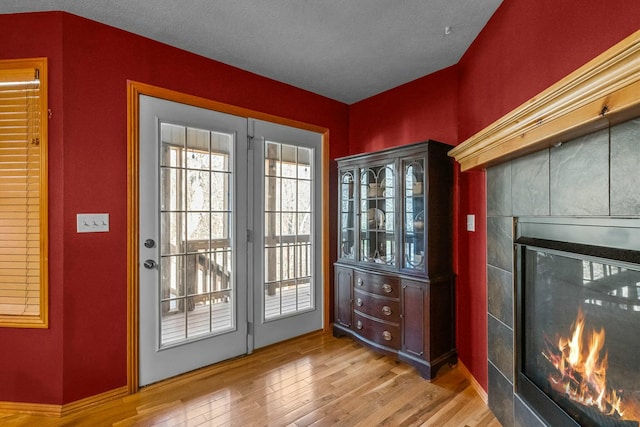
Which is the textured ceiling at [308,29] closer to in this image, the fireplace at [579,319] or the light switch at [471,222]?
the light switch at [471,222]

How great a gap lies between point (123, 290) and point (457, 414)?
7.78 ft

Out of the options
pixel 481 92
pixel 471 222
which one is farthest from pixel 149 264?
pixel 481 92

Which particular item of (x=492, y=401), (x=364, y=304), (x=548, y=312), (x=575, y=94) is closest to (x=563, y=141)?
(x=575, y=94)

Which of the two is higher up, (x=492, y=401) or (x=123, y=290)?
(x=123, y=290)

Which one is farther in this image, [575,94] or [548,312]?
[548,312]

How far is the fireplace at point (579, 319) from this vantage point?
1.07 meters

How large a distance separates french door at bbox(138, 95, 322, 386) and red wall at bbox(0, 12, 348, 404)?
0.54ft

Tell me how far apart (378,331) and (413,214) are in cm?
107

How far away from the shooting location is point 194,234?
242cm

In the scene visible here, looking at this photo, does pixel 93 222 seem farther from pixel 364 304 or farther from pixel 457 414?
pixel 457 414

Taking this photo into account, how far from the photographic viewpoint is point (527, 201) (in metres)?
1.54

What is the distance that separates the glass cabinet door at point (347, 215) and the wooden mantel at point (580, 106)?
5.14 ft

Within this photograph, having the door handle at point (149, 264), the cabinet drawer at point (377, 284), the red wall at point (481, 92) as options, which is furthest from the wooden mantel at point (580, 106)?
the door handle at point (149, 264)

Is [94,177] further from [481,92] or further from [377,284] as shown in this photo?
[481,92]
